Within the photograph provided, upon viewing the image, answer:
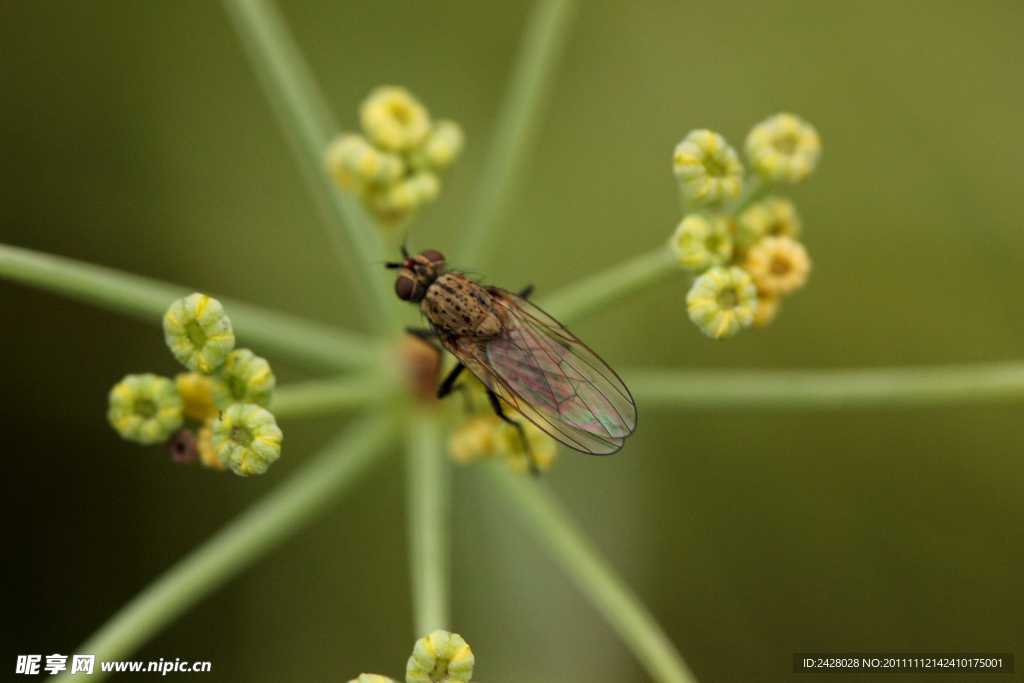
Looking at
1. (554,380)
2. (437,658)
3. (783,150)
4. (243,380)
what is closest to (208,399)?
(243,380)

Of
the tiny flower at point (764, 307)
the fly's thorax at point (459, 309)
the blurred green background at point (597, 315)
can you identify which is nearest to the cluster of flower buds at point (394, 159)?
the fly's thorax at point (459, 309)

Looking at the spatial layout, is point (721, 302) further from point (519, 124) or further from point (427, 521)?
point (427, 521)

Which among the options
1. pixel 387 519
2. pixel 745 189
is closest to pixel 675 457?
pixel 387 519

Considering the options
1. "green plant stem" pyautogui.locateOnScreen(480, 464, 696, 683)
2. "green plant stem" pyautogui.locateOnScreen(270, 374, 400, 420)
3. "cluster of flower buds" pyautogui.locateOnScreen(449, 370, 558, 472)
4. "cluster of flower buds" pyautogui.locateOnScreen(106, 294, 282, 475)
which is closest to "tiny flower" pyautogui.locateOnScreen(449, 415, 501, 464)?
"cluster of flower buds" pyautogui.locateOnScreen(449, 370, 558, 472)

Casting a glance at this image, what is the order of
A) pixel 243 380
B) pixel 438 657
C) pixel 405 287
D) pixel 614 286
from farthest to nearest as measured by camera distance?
pixel 405 287 → pixel 614 286 → pixel 243 380 → pixel 438 657

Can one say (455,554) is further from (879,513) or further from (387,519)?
(879,513)

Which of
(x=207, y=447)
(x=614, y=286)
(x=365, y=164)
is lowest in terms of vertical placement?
(x=207, y=447)

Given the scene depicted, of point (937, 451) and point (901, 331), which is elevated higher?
point (901, 331)
